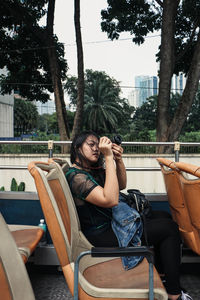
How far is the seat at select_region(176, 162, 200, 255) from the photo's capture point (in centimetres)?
191

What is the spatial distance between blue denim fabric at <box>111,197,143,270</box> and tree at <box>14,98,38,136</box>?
6027 cm

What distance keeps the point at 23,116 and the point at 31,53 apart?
164 feet

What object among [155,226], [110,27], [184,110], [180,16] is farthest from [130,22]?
[155,226]

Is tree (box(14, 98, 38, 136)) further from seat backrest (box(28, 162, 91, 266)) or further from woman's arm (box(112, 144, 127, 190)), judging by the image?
seat backrest (box(28, 162, 91, 266))

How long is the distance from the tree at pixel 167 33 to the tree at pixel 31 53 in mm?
2505

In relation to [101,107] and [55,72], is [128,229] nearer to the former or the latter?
[55,72]

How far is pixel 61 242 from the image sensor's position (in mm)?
1572

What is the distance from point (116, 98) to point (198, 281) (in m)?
51.8

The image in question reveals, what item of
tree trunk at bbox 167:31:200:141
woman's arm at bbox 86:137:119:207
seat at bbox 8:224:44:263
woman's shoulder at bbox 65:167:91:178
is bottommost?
seat at bbox 8:224:44:263

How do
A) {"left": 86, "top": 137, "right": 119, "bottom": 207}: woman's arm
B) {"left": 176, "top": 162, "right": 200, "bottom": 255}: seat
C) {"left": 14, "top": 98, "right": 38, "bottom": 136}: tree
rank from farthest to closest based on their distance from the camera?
{"left": 14, "top": 98, "right": 38, "bottom": 136}: tree, {"left": 176, "top": 162, "right": 200, "bottom": 255}: seat, {"left": 86, "top": 137, "right": 119, "bottom": 207}: woman's arm

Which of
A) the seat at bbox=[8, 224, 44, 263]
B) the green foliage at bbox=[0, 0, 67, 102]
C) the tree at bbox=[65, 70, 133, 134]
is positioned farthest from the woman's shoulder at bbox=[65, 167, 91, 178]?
the tree at bbox=[65, 70, 133, 134]

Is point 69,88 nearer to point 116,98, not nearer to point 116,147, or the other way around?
point 116,98

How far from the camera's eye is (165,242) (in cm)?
191

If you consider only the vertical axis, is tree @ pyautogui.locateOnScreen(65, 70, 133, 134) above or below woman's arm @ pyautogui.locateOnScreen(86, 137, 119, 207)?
above
